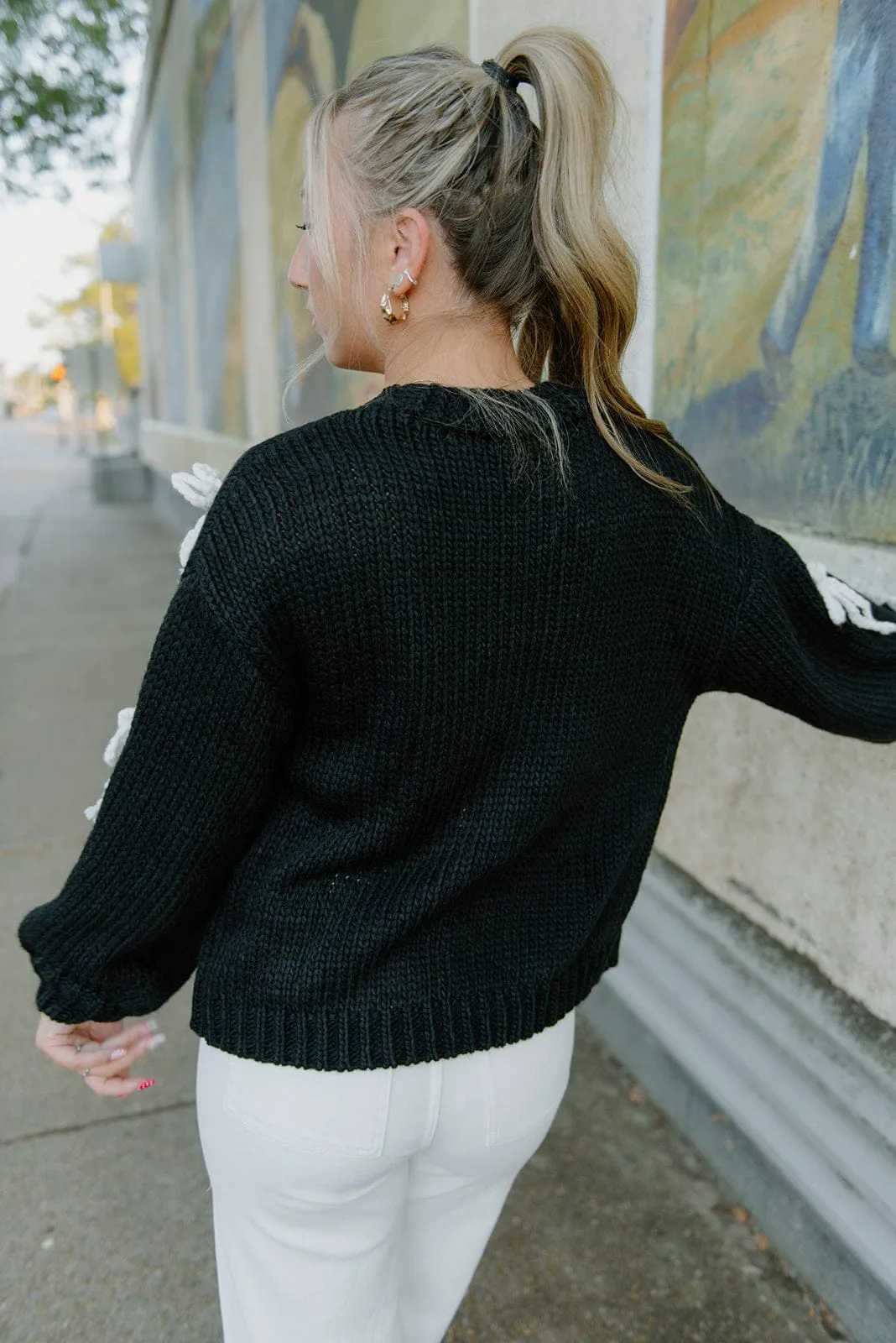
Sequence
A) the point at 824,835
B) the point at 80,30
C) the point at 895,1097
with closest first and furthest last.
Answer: the point at 895,1097 < the point at 824,835 < the point at 80,30

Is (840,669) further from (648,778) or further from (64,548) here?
A: (64,548)

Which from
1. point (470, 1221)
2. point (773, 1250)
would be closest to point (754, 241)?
point (470, 1221)

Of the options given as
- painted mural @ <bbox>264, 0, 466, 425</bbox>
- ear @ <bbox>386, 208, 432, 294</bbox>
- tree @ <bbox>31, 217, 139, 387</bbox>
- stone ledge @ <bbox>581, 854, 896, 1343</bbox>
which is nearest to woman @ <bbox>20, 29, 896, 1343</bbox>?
ear @ <bbox>386, 208, 432, 294</bbox>

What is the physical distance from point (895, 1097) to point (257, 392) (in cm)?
540

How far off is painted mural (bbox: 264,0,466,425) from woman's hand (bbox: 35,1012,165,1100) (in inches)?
103

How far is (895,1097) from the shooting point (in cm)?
181

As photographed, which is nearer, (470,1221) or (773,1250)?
(470,1221)

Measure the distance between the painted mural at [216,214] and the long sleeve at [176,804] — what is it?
20.3 feet

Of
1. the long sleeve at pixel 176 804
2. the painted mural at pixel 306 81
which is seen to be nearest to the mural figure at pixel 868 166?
the long sleeve at pixel 176 804

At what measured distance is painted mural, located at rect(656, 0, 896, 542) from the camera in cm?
181

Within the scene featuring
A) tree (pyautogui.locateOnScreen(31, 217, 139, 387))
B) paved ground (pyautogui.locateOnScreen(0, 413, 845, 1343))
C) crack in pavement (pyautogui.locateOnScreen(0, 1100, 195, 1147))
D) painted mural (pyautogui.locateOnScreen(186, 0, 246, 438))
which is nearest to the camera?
paved ground (pyautogui.locateOnScreen(0, 413, 845, 1343))

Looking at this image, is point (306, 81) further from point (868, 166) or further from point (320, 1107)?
point (320, 1107)

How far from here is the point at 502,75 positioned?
3.87 feet

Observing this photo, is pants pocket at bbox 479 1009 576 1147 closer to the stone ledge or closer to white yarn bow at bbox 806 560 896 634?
white yarn bow at bbox 806 560 896 634
